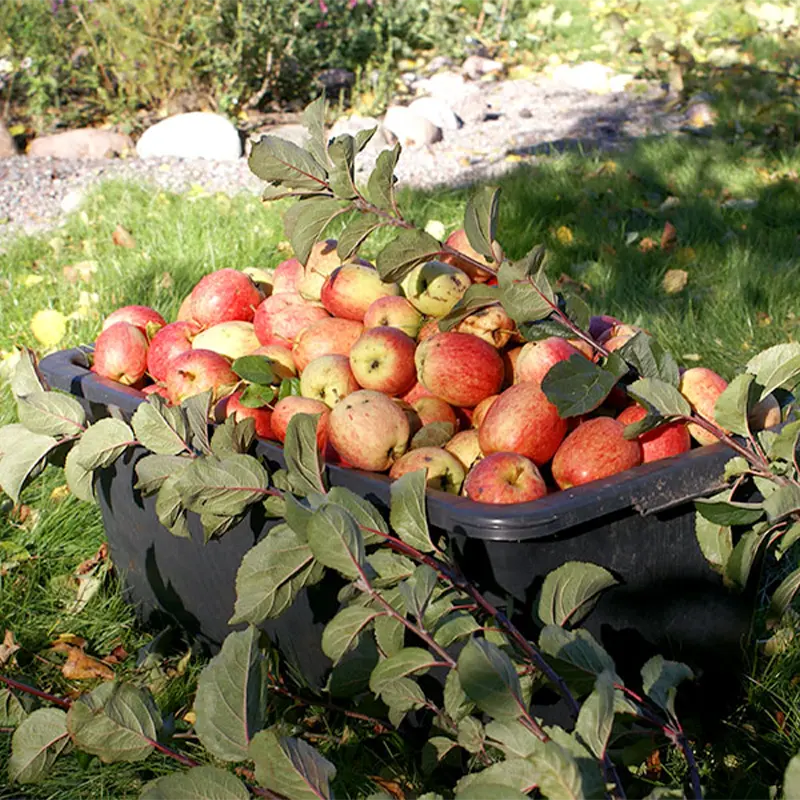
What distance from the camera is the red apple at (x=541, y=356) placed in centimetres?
184

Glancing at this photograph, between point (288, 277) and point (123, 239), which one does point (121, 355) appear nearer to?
point (288, 277)

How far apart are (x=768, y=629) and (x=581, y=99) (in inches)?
258

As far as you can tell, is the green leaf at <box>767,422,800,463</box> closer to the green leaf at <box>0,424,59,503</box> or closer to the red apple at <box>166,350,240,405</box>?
the red apple at <box>166,350,240,405</box>

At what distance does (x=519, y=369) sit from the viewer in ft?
6.23

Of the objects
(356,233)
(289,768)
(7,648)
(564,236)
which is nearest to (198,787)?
(289,768)

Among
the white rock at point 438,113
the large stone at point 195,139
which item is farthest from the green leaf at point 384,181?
the white rock at point 438,113

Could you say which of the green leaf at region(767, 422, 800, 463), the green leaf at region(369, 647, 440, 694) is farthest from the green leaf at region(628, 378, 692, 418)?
the green leaf at region(369, 647, 440, 694)

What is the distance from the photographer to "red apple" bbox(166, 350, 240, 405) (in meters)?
2.04

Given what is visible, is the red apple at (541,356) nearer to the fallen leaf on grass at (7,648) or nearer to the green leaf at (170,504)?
the green leaf at (170,504)

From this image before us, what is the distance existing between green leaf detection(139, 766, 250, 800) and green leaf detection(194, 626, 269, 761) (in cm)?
7

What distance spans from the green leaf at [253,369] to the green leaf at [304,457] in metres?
0.41

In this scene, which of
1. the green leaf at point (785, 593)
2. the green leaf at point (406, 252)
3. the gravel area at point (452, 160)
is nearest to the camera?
the green leaf at point (785, 593)

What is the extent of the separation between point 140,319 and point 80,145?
471 cm

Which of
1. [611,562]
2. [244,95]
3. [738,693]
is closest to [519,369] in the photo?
[611,562]
